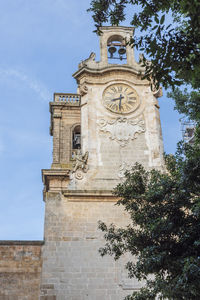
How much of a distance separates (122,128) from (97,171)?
265cm

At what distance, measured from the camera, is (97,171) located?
706 inches

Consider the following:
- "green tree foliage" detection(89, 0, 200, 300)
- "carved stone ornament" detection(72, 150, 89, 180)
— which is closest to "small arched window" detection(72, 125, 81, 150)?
"carved stone ornament" detection(72, 150, 89, 180)

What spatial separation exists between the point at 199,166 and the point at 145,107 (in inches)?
411

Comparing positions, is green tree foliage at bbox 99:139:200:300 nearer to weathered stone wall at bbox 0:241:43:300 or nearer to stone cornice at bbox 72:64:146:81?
weathered stone wall at bbox 0:241:43:300

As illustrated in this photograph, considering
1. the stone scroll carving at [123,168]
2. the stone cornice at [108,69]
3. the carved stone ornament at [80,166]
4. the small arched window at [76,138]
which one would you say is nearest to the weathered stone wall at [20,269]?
the carved stone ornament at [80,166]

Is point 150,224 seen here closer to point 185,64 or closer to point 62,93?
point 185,64

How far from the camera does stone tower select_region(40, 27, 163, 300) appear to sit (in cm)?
1533

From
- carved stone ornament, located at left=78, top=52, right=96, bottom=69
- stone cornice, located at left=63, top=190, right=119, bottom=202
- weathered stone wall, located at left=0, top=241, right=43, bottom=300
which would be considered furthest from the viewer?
carved stone ornament, located at left=78, top=52, right=96, bottom=69

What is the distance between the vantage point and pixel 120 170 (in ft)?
58.9

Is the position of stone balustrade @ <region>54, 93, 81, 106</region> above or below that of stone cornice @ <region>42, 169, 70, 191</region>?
above

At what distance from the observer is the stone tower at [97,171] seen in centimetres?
1533

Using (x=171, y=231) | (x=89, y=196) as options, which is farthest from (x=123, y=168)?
(x=171, y=231)

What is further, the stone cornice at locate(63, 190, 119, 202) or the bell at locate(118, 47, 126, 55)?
the bell at locate(118, 47, 126, 55)

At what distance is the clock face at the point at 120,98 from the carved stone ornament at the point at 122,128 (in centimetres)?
61
